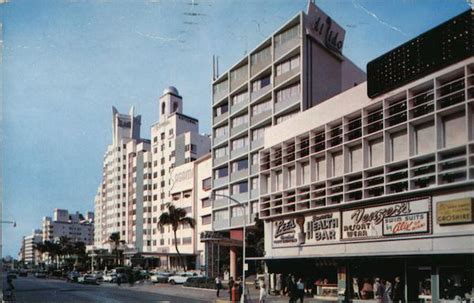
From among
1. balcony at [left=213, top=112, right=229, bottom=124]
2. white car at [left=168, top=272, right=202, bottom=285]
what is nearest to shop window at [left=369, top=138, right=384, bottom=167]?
white car at [left=168, top=272, right=202, bottom=285]

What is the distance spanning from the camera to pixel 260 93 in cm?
5997

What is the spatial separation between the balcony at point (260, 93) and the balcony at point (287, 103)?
2734 mm

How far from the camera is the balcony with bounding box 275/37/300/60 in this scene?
53.4 m

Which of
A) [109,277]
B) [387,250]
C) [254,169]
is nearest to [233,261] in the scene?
[254,169]

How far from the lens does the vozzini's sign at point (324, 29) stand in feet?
174

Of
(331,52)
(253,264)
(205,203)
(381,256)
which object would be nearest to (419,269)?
(381,256)

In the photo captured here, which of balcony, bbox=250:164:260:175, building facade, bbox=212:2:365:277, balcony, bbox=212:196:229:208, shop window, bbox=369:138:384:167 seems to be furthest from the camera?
balcony, bbox=212:196:229:208

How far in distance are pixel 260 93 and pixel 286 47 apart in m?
6.84

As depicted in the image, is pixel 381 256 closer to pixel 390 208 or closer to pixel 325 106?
pixel 390 208

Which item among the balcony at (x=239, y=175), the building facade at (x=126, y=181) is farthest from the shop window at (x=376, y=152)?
the building facade at (x=126, y=181)

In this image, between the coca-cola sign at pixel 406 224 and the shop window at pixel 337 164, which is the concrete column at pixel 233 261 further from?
the coca-cola sign at pixel 406 224

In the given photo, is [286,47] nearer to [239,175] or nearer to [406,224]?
[239,175]

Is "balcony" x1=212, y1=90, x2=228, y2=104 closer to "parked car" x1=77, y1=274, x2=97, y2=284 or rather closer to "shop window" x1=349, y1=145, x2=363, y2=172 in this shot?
"parked car" x1=77, y1=274, x2=97, y2=284

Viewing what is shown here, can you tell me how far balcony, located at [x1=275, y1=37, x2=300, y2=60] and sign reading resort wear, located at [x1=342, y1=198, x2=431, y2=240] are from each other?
75.4 feet
